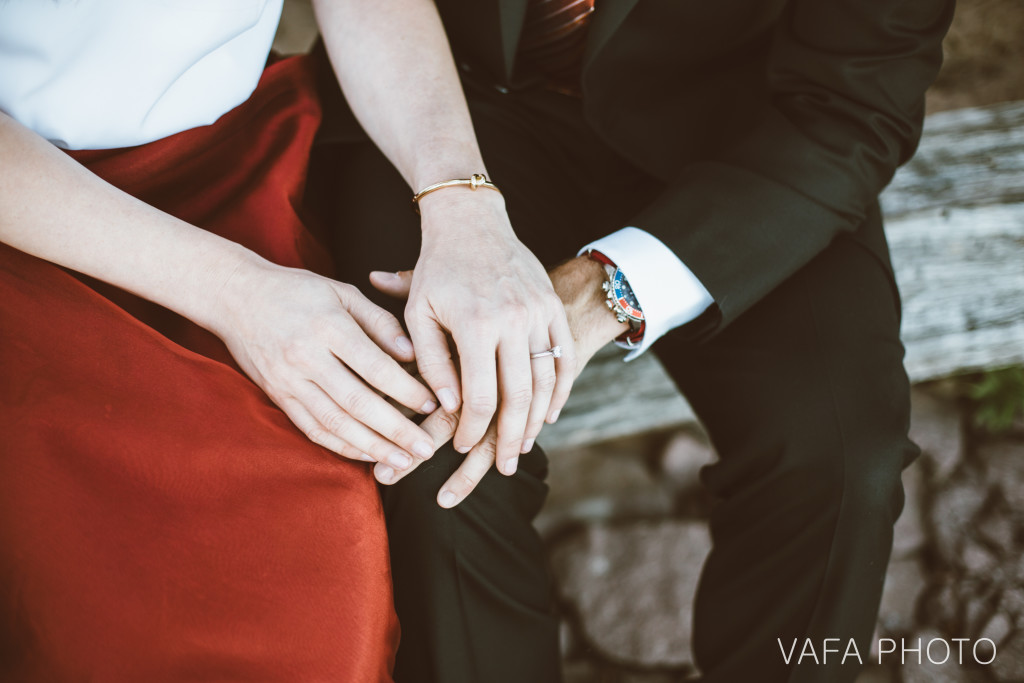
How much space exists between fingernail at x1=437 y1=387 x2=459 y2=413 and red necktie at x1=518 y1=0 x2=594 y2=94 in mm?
580

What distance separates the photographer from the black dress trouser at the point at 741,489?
0.83 m

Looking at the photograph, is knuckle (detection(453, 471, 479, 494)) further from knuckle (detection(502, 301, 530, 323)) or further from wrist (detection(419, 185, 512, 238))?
wrist (detection(419, 185, 512, 238))

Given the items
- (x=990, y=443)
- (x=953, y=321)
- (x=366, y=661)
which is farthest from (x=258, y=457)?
(x=990, y=443)

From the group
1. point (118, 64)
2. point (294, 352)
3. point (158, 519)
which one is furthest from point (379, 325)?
point (118, 64)

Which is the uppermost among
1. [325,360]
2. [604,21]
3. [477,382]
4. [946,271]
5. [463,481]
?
[604,21]

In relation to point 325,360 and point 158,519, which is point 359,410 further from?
point 158,519

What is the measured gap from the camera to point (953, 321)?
141cm

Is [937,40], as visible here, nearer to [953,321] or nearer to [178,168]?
[953,321]

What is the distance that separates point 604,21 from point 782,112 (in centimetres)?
31

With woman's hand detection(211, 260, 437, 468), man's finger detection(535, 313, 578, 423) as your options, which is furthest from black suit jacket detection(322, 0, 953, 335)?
woman's hand detection(211, 260, 437, 468)

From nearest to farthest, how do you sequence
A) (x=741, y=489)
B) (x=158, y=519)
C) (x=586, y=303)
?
(x=158, y=519) < (x=586, y=303) < (x=741, y=489)

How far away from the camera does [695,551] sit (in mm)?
1552

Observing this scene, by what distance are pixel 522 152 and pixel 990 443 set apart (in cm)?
143

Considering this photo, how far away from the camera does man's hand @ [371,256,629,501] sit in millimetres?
800
